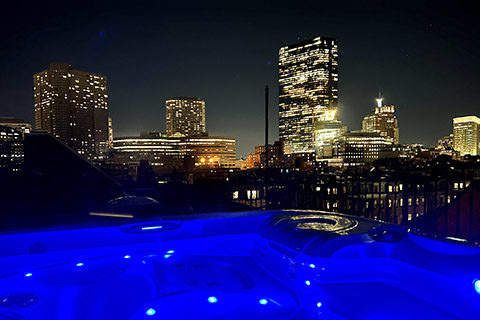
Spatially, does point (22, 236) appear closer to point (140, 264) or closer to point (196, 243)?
point (140, 264)

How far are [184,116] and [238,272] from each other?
97.9m

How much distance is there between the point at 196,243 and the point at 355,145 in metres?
65.9

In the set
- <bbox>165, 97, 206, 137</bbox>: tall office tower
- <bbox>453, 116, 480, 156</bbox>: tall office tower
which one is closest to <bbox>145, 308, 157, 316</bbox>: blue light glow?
<bbox>453, 116, 480, 156</bbox>: tall office tower

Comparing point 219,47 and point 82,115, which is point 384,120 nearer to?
point 82,115

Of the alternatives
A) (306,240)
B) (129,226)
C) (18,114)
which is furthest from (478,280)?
(18,114)

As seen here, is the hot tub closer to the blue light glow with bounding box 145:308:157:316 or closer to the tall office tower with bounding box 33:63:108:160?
the blue light glow with bounding box 145:308:157:316

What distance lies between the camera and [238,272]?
6.55 ft

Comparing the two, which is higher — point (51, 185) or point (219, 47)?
point (219, 47)

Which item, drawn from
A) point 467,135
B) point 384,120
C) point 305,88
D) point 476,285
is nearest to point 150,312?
point 476,285

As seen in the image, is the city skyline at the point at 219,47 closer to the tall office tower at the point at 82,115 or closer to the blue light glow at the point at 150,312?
the blue light glow at the point at 150,312

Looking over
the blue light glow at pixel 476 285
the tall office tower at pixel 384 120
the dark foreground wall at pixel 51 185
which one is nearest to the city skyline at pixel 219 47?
the dark foreground wall at pixel 51 185

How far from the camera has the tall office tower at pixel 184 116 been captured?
9512 centimetres

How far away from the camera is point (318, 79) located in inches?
3339

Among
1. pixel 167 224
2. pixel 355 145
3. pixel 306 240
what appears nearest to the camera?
pixel 306 240
